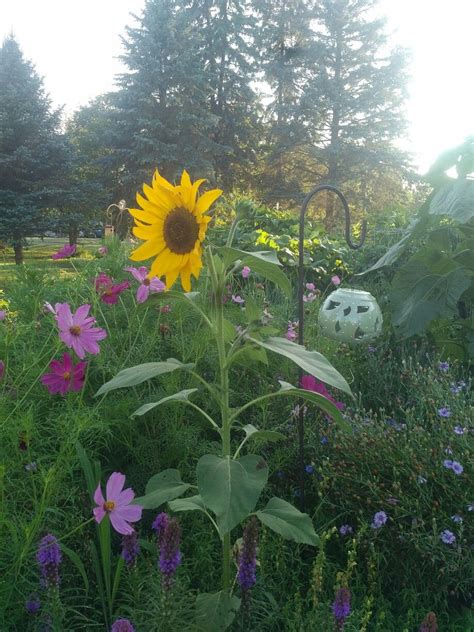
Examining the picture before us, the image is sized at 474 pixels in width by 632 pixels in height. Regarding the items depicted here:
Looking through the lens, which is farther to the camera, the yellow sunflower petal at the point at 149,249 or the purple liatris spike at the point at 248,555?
the yellow sunflower petal at the point at 149,249

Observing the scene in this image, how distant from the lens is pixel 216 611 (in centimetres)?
133

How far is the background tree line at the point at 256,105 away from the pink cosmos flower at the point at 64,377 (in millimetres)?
18932

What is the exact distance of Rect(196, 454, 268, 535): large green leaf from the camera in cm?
109

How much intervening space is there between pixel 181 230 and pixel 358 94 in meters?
25.6

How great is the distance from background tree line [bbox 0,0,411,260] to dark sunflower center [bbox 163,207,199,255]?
1928cm

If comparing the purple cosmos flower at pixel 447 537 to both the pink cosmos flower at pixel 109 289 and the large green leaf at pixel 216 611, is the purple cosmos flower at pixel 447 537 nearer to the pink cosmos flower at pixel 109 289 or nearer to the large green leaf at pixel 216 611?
the large green leaf at pixel 216 611

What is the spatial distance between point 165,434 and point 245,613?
97cm

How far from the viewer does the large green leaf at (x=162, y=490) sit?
137 centimetres

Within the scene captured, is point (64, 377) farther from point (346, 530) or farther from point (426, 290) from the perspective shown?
point (426, 290)

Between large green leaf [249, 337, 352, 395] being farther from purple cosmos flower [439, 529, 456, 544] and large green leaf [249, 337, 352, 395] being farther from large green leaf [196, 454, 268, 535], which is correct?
purple cosmos flower [439, 529, 456, 544]

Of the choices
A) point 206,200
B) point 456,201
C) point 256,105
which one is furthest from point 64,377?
point 256,105

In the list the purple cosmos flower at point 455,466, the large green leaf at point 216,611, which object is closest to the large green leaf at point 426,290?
the purple cosmos flower at point 455,466

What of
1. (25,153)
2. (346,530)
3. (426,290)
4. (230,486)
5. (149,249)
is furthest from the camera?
(25,153)

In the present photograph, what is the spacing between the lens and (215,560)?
1.84m
